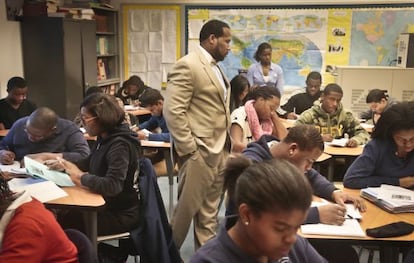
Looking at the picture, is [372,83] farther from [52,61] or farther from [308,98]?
[52,61]

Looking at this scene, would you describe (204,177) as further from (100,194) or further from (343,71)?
(343,71)

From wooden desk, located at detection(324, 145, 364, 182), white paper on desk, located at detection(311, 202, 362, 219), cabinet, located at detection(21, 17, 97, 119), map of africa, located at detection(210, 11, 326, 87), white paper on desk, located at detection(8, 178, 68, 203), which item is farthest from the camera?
map of africa, located at detection(210, 11, 326, 87)

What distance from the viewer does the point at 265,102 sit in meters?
3.37

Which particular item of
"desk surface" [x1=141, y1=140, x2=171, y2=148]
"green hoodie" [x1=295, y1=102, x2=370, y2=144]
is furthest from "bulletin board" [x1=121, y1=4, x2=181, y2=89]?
"green hoodie" [x1=295, y1=102, x2=370, y2=144]

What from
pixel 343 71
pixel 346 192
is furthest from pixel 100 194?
pixel 343 71

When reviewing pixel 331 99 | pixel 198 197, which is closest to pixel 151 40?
pixel 331 99

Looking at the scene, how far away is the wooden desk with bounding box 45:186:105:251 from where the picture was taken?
7.27 feet

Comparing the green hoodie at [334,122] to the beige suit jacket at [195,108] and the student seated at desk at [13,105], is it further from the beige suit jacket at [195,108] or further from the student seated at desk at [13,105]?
the student seated at desk at [13,105]

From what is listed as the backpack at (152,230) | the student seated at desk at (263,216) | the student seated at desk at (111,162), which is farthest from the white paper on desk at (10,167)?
the student seated at desk at (263,216)

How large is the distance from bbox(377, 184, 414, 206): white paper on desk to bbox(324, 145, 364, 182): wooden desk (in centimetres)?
106

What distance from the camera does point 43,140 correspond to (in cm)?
304

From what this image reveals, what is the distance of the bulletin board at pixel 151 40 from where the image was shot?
6.84m

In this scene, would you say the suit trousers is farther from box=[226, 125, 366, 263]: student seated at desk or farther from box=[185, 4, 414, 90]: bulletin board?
box=[185, 4, 414, 90]: bulletin board

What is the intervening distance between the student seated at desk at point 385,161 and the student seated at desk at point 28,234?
1.63m
